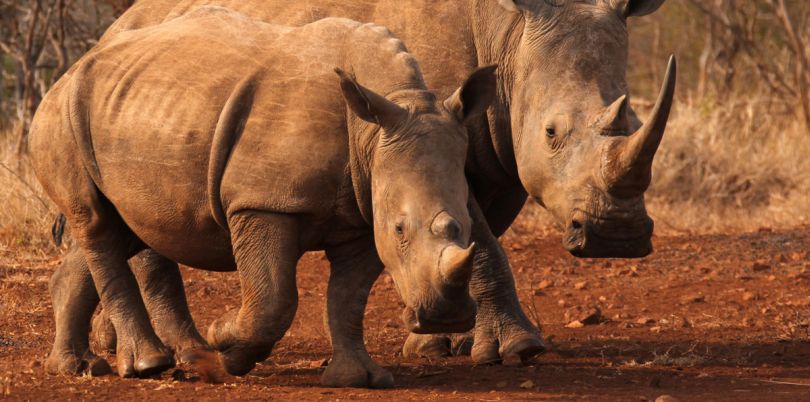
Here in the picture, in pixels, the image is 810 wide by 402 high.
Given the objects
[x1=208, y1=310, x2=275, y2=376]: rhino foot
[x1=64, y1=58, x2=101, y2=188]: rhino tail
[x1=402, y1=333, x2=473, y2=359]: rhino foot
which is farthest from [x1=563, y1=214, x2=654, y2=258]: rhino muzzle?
[x1=64, y1=58, x2=101, y2=188]: rhino tail

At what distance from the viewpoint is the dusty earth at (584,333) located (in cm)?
619

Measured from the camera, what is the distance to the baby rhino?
575cm

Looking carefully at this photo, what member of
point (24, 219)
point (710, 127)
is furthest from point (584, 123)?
point (710, 127)

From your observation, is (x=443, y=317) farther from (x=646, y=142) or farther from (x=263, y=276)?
(x=646, y=142)

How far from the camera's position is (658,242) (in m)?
11.0

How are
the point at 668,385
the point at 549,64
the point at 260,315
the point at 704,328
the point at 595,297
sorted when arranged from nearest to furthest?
1. the point at 260,315
2. the point at 668,385
3. the point at 549,64
4. the point at 704,328
5. the point at 595,297

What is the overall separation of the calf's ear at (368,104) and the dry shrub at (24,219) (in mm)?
5126

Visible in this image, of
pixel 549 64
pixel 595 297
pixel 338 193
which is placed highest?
pixel 549 64

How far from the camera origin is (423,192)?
5676 mm

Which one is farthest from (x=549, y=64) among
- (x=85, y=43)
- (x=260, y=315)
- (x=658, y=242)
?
(x=85, y=43)

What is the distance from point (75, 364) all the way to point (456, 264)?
7.38 feet

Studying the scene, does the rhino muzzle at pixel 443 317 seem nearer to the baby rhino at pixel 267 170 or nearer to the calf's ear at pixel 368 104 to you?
the baby rhino at pixel 267 170

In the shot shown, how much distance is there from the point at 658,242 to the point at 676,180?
7.36 feet

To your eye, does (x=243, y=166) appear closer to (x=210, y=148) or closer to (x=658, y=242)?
(x=210, y=148)
